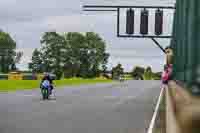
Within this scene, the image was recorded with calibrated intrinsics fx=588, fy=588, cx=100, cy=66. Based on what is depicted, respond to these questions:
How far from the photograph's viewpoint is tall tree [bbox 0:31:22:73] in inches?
6998

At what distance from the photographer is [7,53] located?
181 m

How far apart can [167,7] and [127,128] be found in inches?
899

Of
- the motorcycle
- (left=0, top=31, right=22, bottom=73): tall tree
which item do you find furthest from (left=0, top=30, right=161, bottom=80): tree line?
the motorcycle

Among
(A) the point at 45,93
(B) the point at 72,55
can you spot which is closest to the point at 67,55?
(B) the point at 72,55

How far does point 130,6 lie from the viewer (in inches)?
1556

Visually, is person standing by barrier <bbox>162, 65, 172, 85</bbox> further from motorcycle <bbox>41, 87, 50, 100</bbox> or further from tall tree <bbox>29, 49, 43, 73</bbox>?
tall tree <bbox>29, 49, 43, 73</bbox>

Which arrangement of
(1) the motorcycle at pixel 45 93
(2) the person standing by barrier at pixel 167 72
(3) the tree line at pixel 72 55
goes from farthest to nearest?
(3) the tree line at pixel 72 55 < (1) the motorcycle at pixel 45 93 < (2) the person standing by barrier at pixel 167 72

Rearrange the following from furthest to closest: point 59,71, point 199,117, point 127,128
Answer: point 59,71, point 127,128, point 199,117

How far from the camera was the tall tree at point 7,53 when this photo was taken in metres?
178

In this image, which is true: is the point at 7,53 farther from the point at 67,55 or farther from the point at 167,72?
the point at 167,72

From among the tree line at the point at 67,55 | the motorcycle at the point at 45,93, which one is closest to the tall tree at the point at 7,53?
the tree line at the point at 67,55

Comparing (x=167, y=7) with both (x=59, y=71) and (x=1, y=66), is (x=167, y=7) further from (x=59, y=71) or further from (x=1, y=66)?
(x=1, y=66)

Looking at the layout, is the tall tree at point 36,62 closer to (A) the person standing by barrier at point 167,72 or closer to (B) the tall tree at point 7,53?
(B) the tall tree at point 7,53

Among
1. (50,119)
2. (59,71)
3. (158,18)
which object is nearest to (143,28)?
(158,18)
